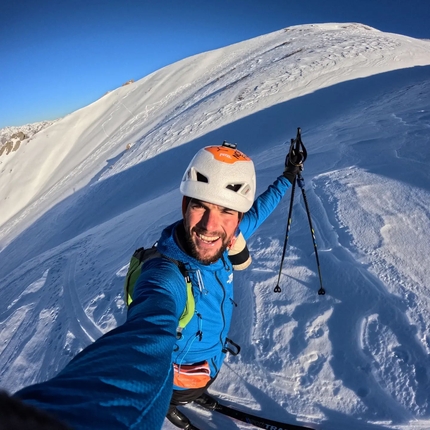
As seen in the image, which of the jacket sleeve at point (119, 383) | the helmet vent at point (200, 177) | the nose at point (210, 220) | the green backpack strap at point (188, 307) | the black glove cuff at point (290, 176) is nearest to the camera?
the jacket sleeve at point (119, 383)

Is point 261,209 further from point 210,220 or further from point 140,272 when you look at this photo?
point 140,272

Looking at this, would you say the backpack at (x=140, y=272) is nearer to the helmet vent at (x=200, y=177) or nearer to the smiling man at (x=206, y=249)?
the smiling man at (x=206, y=249)

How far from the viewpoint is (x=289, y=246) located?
386 centimetres

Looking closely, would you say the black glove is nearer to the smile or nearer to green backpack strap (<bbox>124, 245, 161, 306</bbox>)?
the smile

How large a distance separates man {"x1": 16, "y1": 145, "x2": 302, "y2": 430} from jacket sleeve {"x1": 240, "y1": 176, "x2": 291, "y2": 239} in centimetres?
2

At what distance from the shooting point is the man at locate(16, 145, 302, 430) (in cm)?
76

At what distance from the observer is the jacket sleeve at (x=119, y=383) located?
70cm

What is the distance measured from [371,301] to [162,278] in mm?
2240

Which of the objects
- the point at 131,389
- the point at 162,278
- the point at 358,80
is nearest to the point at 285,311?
the point at 162,278

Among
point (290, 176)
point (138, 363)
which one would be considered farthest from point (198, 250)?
point (290, 176)

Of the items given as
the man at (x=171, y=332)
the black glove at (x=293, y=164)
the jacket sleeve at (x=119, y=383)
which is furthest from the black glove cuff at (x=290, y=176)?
the jacket sleeve at (x=119, y=383)

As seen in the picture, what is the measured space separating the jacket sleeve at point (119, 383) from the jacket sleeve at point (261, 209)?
1619 mm

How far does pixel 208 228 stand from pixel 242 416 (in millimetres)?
1616

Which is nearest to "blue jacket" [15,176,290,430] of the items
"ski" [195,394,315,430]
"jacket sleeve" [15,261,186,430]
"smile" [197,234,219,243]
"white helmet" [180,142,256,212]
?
"jacket sleeve" [15,261,186,430]
